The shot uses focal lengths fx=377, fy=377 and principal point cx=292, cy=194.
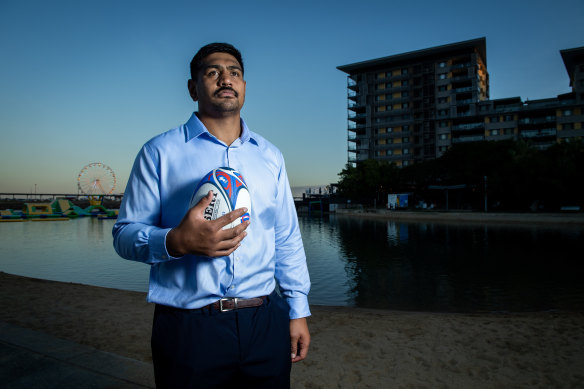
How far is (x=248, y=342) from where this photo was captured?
1.80 m

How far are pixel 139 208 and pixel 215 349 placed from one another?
0.76 meters

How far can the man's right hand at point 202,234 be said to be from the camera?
157 cm

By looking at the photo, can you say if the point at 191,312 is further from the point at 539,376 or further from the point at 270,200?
the point at 539,376

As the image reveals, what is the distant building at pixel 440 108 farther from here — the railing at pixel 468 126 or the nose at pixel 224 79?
the nose at pixel 224 79

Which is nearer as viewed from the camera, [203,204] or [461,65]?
[203,204]

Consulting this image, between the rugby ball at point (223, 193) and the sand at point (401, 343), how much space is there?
335 centimetres

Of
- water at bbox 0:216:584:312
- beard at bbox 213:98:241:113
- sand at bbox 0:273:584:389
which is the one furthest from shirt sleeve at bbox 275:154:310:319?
water at bbox 0:216:584:312

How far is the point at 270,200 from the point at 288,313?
0.64m

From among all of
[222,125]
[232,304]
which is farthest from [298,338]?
[222,125]

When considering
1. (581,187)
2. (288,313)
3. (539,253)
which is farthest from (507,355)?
(581,187)

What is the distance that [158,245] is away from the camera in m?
1.66

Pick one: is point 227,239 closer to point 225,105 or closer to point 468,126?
point 225,105

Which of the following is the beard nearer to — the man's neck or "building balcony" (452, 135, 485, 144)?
the man's neck

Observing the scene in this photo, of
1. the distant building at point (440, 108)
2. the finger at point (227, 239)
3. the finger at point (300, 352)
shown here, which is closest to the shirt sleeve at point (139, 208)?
the finger at point (227, 239)
